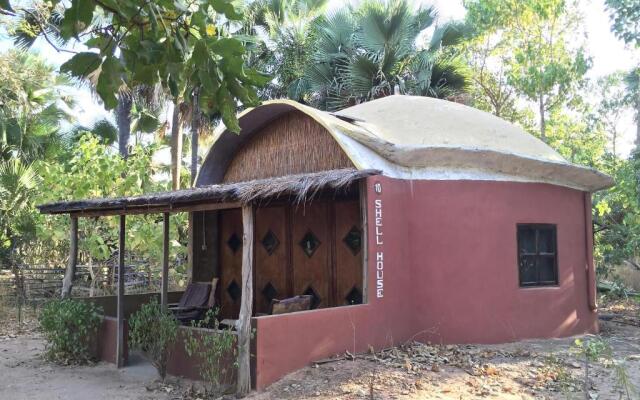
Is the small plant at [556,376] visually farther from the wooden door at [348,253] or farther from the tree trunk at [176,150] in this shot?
the tree trunk at [176,150]

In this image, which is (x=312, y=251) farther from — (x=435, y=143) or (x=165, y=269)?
(x=435, y=143)

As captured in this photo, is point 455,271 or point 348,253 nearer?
point 455,271

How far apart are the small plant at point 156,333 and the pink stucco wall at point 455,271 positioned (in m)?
2.18

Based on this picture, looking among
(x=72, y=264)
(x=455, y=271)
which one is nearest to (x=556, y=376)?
(x=455, y=271)

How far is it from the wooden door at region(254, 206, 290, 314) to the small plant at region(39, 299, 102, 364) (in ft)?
9.38

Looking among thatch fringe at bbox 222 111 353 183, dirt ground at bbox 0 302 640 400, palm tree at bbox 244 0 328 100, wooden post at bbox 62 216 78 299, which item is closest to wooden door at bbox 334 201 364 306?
thatch fringe at bbox 222 111 353 183

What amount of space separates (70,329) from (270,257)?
3528 mm

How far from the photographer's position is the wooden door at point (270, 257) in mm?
10633

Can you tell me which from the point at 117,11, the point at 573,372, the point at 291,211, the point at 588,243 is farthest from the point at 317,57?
the point at 117,11

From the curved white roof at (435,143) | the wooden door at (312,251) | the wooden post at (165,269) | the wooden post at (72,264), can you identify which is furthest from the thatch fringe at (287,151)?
the wooden post at (72,264)

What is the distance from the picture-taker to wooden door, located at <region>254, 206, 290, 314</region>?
34.9 feet

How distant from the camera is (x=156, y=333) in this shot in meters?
7.88

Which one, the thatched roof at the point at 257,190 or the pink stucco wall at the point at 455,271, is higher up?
the thatched roof at the point at 257,190

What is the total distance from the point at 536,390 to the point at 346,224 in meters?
4.05
